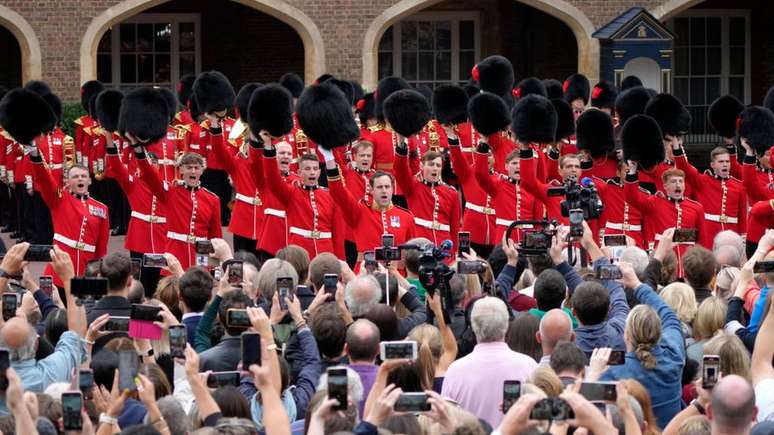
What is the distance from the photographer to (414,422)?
4.18 metres

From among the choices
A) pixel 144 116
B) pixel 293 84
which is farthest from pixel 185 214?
pixel 293 84

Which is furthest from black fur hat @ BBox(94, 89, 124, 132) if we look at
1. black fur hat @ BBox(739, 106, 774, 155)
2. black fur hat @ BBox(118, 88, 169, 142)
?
black fur hat @ BBox(739, 106, 774, 155)

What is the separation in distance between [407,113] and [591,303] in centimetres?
424

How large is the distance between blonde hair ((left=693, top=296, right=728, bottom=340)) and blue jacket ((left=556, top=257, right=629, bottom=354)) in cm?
27

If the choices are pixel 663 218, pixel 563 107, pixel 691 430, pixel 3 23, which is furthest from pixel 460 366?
pixel 3 23

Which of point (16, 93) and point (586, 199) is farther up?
point (16, 93)

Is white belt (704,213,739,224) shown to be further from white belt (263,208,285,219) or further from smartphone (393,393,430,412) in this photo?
smartphone (393,393,430,412)

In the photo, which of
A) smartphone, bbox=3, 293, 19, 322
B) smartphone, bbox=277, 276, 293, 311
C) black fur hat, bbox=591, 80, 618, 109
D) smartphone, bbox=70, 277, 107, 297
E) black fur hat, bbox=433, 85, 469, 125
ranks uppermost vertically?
black fur hat, bbox=591, 80, 618, 109

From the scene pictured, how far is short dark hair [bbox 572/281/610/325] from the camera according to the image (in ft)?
17.9

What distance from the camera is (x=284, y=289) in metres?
5.61

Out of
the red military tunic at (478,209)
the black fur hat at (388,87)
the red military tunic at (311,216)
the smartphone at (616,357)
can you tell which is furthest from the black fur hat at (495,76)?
the smartphone at (616,357)

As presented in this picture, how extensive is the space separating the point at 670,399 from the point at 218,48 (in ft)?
48.4

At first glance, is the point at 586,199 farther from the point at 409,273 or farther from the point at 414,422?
the point at 414,422

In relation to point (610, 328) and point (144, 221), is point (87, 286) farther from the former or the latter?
point (144, 221)
